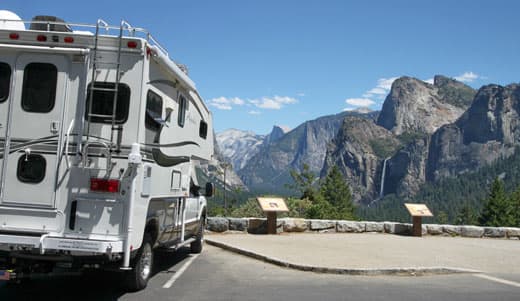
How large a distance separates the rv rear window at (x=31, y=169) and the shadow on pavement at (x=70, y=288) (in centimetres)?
179

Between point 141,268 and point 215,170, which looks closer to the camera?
point 141,268

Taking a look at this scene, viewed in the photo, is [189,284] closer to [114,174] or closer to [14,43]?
[114,174]

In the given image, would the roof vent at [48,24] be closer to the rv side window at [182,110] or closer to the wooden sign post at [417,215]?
the rv side window at [182,110]

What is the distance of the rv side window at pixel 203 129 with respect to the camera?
10.8m

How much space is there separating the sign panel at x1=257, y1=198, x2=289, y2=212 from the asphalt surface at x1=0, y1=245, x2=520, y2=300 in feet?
17.5

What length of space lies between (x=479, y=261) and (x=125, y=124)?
919 cm

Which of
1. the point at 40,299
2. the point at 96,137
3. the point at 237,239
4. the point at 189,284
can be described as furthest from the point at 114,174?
the point at 237,239

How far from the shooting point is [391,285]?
352 inches

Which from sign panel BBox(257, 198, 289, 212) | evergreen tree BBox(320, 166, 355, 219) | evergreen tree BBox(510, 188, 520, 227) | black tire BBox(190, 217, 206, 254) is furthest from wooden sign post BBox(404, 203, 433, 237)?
evergreen tree BBox(510, 188, 520, 227)

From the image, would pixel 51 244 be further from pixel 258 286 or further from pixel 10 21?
pixel 258 286

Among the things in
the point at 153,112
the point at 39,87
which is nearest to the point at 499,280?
the point at 153,112

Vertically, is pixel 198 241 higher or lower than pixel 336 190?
lower

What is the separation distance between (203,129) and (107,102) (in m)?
4.21

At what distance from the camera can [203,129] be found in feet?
36.0
